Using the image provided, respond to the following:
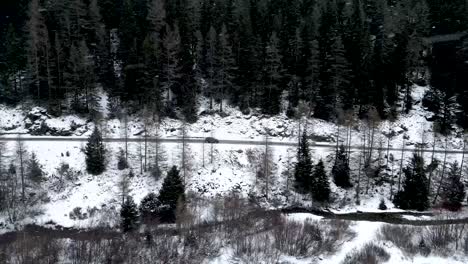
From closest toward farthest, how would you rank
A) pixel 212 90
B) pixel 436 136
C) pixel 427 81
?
pixel 436 136 → pixel 212 90 → pixel 427 81

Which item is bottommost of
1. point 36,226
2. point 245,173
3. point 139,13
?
point 36,226

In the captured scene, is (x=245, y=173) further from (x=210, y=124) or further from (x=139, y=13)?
(x=139, y=13)

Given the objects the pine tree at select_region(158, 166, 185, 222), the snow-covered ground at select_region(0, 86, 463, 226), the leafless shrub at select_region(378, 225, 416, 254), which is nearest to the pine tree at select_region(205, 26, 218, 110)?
the snow-covered ground at select_region(0, 86, 463, 226)

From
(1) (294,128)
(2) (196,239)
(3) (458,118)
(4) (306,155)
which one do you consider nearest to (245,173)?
(4) (306,155)

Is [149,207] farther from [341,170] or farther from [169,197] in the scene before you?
[341,170]

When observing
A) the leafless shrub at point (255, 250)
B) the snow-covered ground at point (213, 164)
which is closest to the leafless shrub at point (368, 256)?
the snow-covered ground at point (213, 164)
